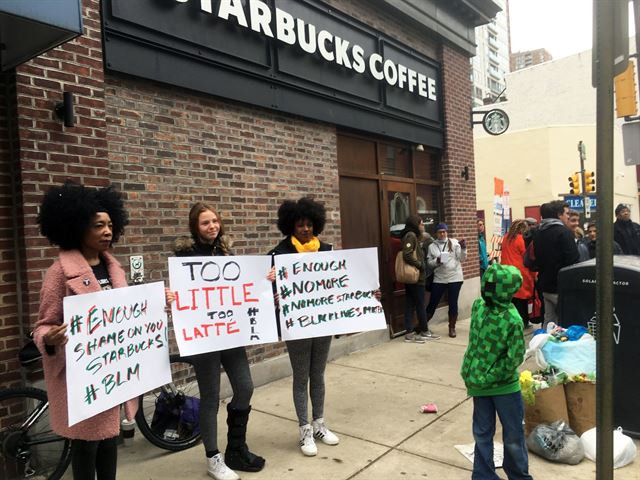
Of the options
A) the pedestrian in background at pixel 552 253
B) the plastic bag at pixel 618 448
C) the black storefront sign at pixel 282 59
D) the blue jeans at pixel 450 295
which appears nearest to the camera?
the plastic bag at pixel 618 448

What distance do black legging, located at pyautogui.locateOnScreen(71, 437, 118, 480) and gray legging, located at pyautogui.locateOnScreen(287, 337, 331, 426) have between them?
1.37m

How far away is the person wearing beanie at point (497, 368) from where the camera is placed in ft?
8.96

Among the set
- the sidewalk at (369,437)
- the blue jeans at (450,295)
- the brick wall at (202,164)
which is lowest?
the sidewalk at (369,437)

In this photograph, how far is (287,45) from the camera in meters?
5.62

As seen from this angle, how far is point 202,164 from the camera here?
4754 millimetres

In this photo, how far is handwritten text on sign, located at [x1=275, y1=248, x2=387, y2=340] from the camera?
3.52 m

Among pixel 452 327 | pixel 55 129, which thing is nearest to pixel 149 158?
pixel 55 129

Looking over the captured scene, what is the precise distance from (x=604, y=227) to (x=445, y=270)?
529 centimetres

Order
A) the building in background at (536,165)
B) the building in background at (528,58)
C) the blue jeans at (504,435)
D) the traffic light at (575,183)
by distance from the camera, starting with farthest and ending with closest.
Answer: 1. the building in background at (528,58)
2. the building in background at (536,165)
3. the traffic light at (575,183)
4. the blue jeans at (504,435)

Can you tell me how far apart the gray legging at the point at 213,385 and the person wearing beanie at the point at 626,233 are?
7353mm

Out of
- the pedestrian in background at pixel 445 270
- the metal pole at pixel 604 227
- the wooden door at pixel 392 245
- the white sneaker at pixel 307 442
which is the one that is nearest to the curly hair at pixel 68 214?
the white sneaker at pixel 307 442

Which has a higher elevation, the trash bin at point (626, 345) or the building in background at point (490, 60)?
the building in background at point (490, 60)

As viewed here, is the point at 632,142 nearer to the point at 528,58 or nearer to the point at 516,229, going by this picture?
the point at 516,229

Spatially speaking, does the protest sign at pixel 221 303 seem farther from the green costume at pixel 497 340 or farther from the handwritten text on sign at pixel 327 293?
the green costume at pixel 497 340
